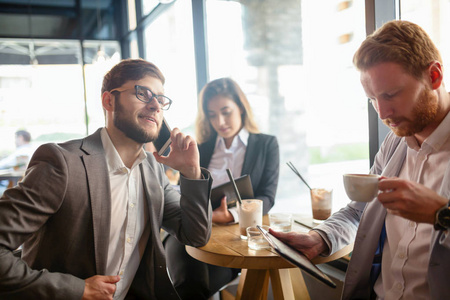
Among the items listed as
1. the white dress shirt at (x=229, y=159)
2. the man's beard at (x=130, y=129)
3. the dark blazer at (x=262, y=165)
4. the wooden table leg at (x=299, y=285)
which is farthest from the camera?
the white dress shirt at (x=229, y=159)

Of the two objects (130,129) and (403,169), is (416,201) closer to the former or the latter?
(403,169)

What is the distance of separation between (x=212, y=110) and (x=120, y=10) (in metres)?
5.29

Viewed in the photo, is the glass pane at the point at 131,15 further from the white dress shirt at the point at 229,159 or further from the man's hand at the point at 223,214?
the man's hand at the point at 223,214

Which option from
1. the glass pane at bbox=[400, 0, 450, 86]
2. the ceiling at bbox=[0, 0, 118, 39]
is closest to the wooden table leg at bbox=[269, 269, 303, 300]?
the glass pane at bbox=[400, 0, 450, 86]

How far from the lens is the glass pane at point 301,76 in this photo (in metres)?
2.66

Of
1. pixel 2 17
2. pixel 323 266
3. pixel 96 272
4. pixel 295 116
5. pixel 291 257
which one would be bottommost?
pixel 323 266

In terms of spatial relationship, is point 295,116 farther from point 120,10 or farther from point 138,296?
point 120,10

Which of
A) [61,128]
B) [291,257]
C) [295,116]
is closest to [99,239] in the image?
A: [291,257]

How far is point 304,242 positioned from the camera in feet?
4.68

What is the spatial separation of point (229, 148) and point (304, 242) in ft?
4.65

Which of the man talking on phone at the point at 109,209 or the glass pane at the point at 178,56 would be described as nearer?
the man talking on phone at the point at 109,209

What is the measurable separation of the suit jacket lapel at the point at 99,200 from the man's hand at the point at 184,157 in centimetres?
29

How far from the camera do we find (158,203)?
168cm

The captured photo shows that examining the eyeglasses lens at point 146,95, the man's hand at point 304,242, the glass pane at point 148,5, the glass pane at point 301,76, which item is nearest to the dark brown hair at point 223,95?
the glass pane at point 301,76
